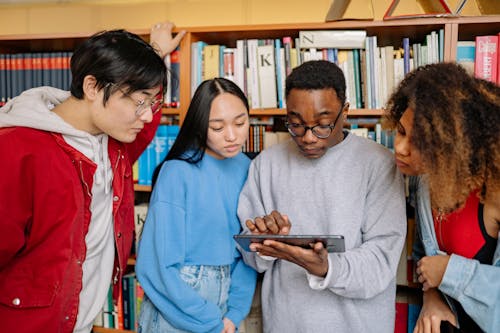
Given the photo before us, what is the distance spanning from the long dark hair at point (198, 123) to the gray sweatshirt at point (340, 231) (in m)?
0.24

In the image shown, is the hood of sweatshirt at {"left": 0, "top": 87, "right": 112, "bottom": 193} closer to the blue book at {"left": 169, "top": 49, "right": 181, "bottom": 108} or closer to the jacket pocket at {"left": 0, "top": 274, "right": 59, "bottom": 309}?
the jacket pocket at {"left": 0, "top": 274, "right": 59, "bottom": 309}

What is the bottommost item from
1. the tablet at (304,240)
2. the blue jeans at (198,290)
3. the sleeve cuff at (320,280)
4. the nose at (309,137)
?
the blue jeans at (198,290)

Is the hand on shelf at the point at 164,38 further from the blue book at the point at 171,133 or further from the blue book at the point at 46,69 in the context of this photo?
the blue book at the point at 46,69

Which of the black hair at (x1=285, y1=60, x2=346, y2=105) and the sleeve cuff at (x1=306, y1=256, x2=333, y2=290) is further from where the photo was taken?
the black hair at (x1=285, y1=60, x2=346, y2=105)

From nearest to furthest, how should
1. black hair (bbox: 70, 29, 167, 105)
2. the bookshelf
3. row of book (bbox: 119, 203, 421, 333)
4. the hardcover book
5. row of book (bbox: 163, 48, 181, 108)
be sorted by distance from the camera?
black hair (bbox: 70, 29, 167, 105), row of book (bbox: 119, 203, 421, 333), the bookshelf, the hardcover book, row of book (bbox: 163, 48, 181, 108)

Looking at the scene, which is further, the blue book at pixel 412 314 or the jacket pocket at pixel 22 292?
the blue book at pixel 412 314

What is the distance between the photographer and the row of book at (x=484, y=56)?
1.82 m

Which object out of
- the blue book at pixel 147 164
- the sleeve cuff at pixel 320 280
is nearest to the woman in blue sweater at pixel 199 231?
the sleeve cuff at pixel 320 280

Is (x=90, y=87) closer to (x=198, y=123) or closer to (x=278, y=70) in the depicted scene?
(x=198, y=123)

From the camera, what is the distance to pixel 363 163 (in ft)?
4.42

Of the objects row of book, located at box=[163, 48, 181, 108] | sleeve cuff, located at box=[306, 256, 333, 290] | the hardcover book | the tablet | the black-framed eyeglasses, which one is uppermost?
the hardcover book

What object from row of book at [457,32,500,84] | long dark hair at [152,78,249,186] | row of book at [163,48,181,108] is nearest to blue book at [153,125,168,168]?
row of book at [163,48,181,108]

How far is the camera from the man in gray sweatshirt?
1232 mm

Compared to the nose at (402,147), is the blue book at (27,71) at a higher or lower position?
higher
